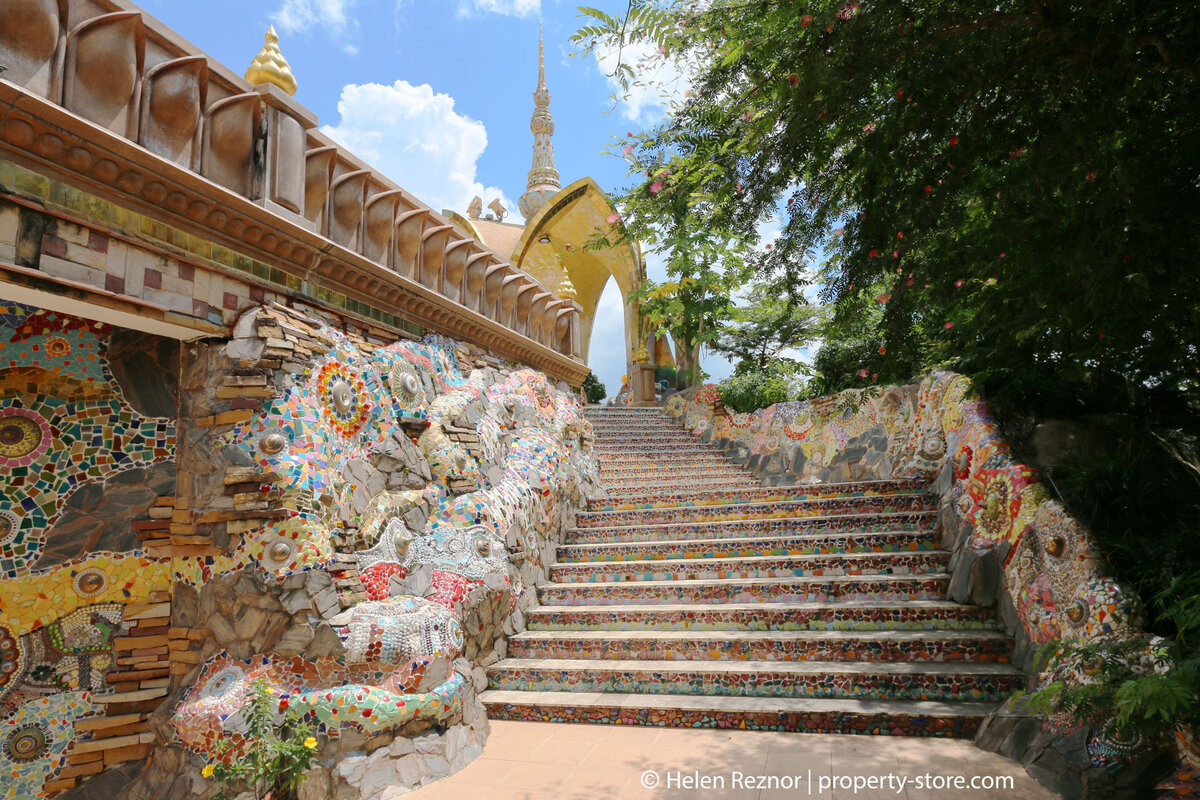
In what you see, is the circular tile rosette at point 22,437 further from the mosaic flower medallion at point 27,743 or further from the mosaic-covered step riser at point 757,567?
the mosaic-covered step riser at point 757,567

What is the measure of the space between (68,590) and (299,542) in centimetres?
115

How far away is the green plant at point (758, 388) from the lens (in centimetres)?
959

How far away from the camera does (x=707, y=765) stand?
11.0 ft

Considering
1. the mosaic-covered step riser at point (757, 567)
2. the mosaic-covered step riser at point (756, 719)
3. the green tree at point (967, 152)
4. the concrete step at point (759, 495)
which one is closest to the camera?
the green tree at point (967, 152)

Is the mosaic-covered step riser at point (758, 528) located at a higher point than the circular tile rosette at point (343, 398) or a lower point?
lower

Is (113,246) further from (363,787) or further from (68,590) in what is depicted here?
(363,787)

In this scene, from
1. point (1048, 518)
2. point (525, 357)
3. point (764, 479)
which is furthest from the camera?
point (764, 479)

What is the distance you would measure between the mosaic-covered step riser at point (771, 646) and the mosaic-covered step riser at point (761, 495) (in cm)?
204

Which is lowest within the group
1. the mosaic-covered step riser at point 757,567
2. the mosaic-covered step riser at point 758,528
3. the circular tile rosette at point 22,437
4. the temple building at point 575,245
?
the mosaic-covered step riser at point 757,567

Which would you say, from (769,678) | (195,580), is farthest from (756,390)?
(195,580)

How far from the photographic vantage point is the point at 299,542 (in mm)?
3406

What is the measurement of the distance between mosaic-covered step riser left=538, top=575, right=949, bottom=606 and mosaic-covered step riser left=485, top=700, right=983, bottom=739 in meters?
1.17

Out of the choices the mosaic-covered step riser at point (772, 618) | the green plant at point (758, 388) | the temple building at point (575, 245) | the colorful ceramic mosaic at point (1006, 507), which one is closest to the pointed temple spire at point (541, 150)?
the temple building at point (575, 245)

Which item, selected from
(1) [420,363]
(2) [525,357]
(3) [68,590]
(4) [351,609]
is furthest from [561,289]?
(3) [68,590]
